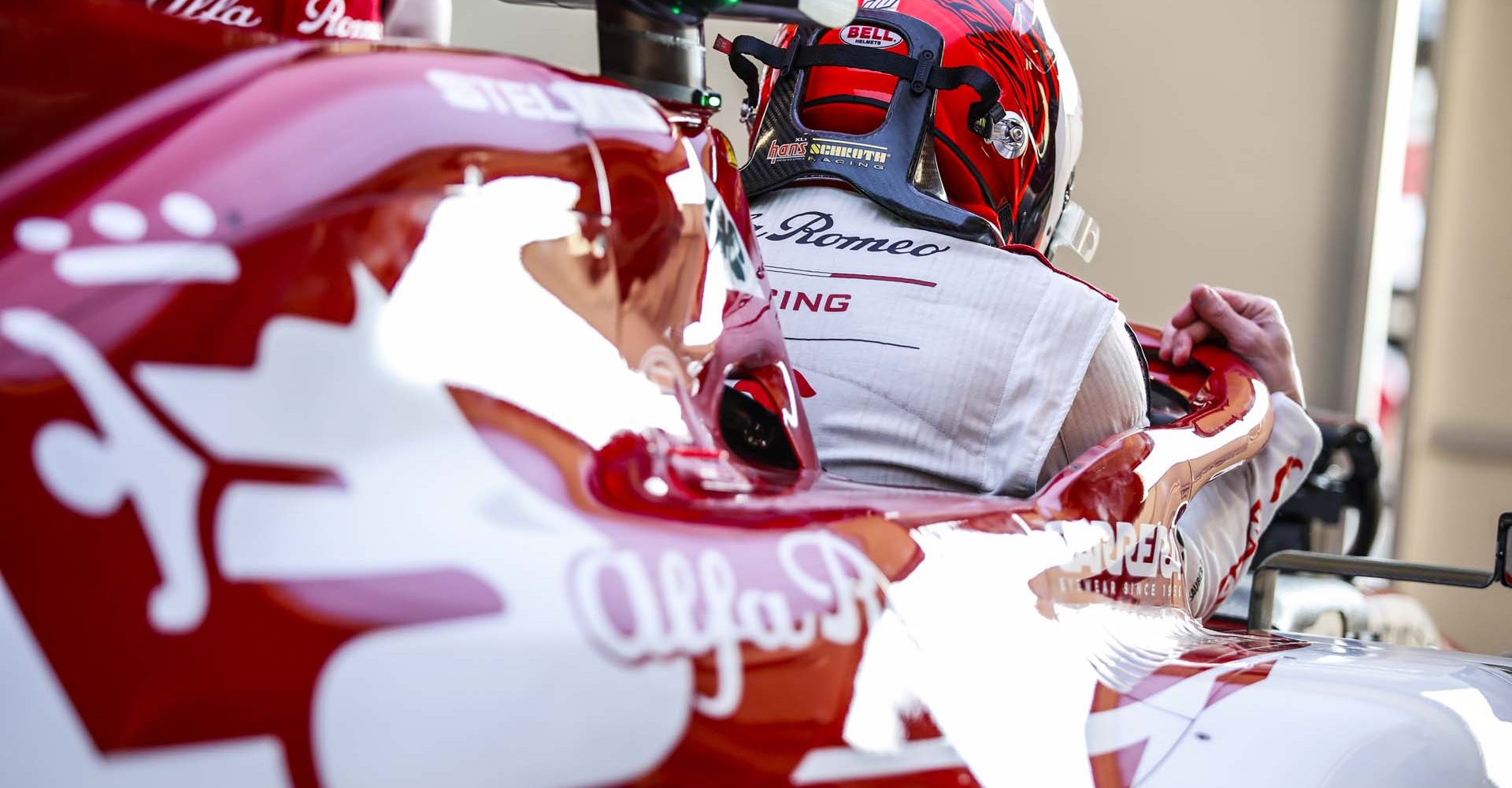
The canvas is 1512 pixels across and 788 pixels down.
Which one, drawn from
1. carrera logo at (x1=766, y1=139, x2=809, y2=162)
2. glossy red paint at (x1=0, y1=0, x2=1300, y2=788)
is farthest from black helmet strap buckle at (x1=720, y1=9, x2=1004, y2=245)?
glossy red paint at (x1=0, y1=0, x2=1300, y2=788)

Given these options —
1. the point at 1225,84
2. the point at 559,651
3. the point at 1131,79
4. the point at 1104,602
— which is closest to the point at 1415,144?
the point at 1225,84

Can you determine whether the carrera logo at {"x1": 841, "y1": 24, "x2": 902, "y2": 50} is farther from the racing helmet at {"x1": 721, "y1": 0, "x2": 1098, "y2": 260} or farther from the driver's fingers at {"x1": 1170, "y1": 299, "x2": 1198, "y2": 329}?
the driver's fingers at {"x1": 1170, "y1": 299, "x2": 1198, "y2": 329}

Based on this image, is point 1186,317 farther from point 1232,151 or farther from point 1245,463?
point 1232,151

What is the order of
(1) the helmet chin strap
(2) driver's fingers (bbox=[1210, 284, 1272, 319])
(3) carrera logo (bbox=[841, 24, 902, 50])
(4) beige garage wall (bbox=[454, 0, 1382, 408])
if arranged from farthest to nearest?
1. (4) beige garage wall (bbox=[454, 0, 1382, 408])
2. (2) driver's fingers (bbox=[1210, 284, 1272, 319])
3. (1) the helmet chin strap
4. (3) carrera logo (bbox=[841, 24, 902, 50])

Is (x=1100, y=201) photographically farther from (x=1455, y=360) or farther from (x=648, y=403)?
(x=648, y=403)

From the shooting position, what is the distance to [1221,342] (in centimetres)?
177

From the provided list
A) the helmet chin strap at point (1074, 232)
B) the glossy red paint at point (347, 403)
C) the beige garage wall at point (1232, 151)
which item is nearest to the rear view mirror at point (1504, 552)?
the helmet chin strap at point (1074, 232)

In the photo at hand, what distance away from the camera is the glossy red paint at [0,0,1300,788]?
0.47 m

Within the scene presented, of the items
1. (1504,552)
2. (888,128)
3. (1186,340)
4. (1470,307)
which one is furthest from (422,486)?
(1470,307)

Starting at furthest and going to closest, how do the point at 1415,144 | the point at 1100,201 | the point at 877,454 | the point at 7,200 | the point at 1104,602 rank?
the point at 1415,144 < the point at 1100,201 < the point at 877,454 < the point at 1104,602 < the point at 7,200

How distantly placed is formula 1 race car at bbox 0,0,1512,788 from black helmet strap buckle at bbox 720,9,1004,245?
1.77 feet

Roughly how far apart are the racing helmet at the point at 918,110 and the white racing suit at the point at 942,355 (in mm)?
47

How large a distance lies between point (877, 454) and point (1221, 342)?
0.75 metres

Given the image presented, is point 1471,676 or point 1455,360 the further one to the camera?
→ point 1455,360
